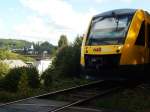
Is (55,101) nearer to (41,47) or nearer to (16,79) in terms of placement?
(16,79)

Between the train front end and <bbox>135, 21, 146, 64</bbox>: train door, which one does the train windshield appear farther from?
<bbox>135, 21, 146, 64</bbox>: train door

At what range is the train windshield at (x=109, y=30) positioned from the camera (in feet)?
48.8

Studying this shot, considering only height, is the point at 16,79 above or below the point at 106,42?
below

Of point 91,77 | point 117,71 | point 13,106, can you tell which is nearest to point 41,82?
point 91,77

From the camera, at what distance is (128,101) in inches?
482

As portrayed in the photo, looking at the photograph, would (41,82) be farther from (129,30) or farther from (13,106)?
(13,106)

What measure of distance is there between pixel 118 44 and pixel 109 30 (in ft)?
3.28

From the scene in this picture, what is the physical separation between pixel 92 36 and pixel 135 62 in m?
2.01

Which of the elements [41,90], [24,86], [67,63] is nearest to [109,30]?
[41,90]

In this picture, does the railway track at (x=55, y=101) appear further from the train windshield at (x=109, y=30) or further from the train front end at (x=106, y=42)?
the train windshield at (x=109, y=30)

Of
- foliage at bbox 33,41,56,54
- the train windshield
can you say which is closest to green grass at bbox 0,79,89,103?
the train windshield

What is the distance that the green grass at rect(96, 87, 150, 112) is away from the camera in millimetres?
11346

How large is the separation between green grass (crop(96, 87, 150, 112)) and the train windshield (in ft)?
→ 6.97

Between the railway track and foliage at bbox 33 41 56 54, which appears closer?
the railway track
